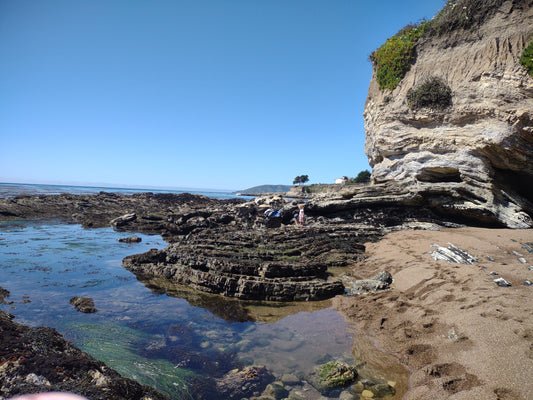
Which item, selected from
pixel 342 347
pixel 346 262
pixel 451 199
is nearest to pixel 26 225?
pixel 346 262

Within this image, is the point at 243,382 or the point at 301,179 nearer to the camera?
the point at 243,382

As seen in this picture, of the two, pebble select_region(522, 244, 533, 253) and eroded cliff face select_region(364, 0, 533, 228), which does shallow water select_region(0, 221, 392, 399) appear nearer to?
pebble select_region(522, 244, 533, 253)

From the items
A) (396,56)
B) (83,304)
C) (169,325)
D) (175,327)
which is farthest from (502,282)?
(396,56)

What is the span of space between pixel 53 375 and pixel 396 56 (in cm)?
2418

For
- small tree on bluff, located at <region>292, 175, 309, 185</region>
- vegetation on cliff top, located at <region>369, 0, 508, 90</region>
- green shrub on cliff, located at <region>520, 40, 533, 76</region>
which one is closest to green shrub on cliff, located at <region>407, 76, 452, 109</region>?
vegetation on cliff top, located at <region>369, 0, 508, 90</region>

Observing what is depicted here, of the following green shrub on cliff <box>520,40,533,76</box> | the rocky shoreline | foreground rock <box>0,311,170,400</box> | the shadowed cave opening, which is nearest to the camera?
foreground rock <box>0,311,170,400</box>

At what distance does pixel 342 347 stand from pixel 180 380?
10.6 feet

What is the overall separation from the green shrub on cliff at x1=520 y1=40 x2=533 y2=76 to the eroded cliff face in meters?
0.22

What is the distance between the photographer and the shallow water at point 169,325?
4934mm

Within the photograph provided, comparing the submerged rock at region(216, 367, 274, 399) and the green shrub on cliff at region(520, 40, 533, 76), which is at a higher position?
the green shrub on cliff at region(520, 40, 533, 76)

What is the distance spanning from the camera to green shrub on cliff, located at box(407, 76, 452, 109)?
15.9 meters

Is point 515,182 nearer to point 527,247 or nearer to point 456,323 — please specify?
point 527,247

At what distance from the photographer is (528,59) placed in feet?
43.8

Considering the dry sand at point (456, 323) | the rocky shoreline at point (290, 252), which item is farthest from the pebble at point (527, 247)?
the rocky shoreline at point (290, 252)
